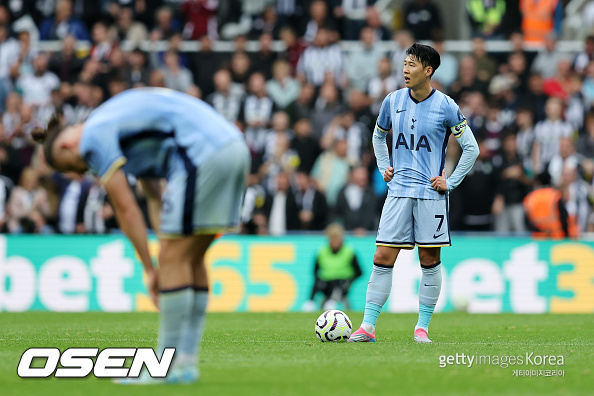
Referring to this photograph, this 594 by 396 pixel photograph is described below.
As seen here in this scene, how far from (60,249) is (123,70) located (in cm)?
508

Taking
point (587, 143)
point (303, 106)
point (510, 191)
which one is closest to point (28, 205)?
point (303, 106)

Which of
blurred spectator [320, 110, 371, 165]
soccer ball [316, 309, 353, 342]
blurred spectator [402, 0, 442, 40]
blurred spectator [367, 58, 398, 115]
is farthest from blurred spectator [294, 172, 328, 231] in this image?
soccer ball [316, 309, 353, 342]

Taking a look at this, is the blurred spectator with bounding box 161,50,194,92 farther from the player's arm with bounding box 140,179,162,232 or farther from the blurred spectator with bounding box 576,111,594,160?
the player's arm with bounding box 140,179,162,232

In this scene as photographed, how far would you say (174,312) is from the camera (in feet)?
21.6

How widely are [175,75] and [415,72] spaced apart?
12.1 meters

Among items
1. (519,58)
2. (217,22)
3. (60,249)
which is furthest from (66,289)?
(519,58)

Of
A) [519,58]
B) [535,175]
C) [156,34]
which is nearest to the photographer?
[535,175]

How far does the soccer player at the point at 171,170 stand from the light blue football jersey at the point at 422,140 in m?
3.60

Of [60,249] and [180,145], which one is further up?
[180,145]

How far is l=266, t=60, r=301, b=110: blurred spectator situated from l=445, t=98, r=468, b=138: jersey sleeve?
35.2 feet

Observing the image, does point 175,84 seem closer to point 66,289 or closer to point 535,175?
point 66,289

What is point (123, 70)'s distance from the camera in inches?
843

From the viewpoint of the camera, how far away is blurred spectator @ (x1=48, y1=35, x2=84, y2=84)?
2198 cm

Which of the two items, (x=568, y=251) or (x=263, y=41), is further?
(x=263, y=41)
